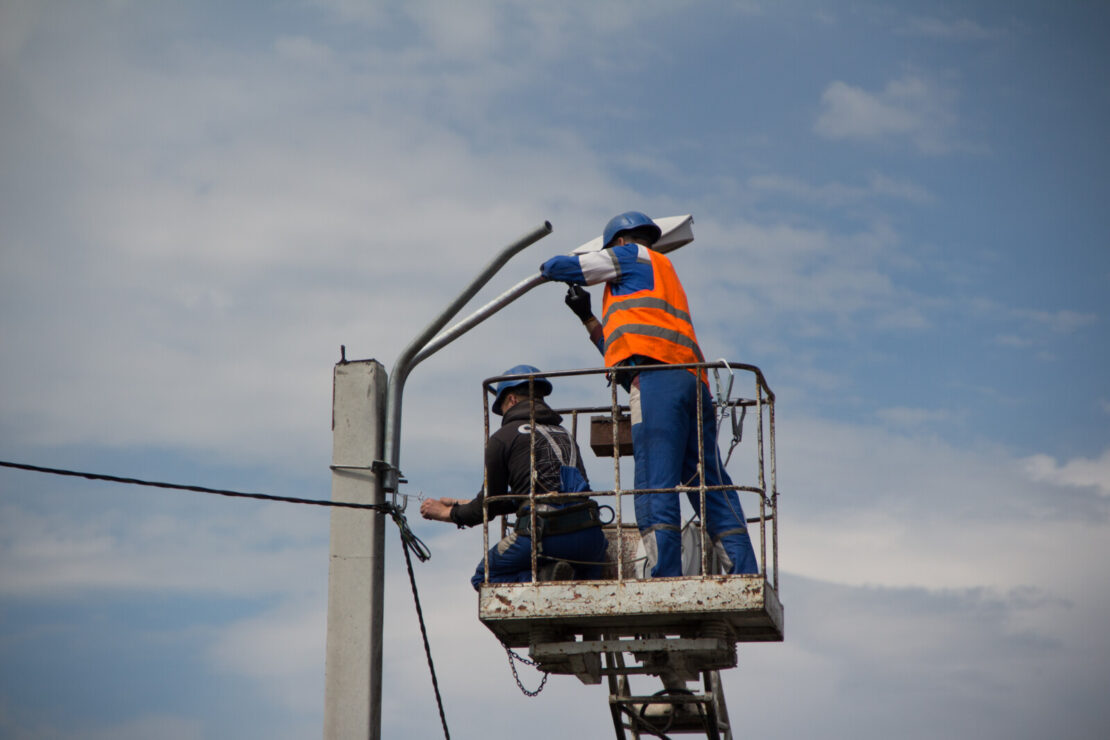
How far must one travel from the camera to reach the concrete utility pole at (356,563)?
887 cm

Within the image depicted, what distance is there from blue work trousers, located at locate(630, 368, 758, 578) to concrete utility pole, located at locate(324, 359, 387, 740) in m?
1.77

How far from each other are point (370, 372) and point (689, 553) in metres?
2.44

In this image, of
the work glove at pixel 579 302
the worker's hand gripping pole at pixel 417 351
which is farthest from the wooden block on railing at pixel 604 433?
the worker's hand gripping pole at pixel 417 351

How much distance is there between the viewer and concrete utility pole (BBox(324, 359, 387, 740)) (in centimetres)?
887

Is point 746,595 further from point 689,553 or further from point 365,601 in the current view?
point 365,601

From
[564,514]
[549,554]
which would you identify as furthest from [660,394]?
[549,554]

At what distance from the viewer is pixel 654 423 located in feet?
32.6

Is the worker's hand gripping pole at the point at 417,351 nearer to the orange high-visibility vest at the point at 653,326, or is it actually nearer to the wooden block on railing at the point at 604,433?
the orange high-visibility vest at the point at 653,326

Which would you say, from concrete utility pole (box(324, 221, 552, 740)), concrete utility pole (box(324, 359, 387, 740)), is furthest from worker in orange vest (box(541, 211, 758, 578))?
concrete utility pole (box(324, 359, 387, 740))

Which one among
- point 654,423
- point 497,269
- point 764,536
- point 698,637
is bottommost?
point 698,637

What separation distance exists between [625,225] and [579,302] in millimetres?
683

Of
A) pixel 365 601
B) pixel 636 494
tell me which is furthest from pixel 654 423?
pixel 365 601

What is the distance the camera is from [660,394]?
995 cm

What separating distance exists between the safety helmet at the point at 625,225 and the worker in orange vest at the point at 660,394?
0.41 m
